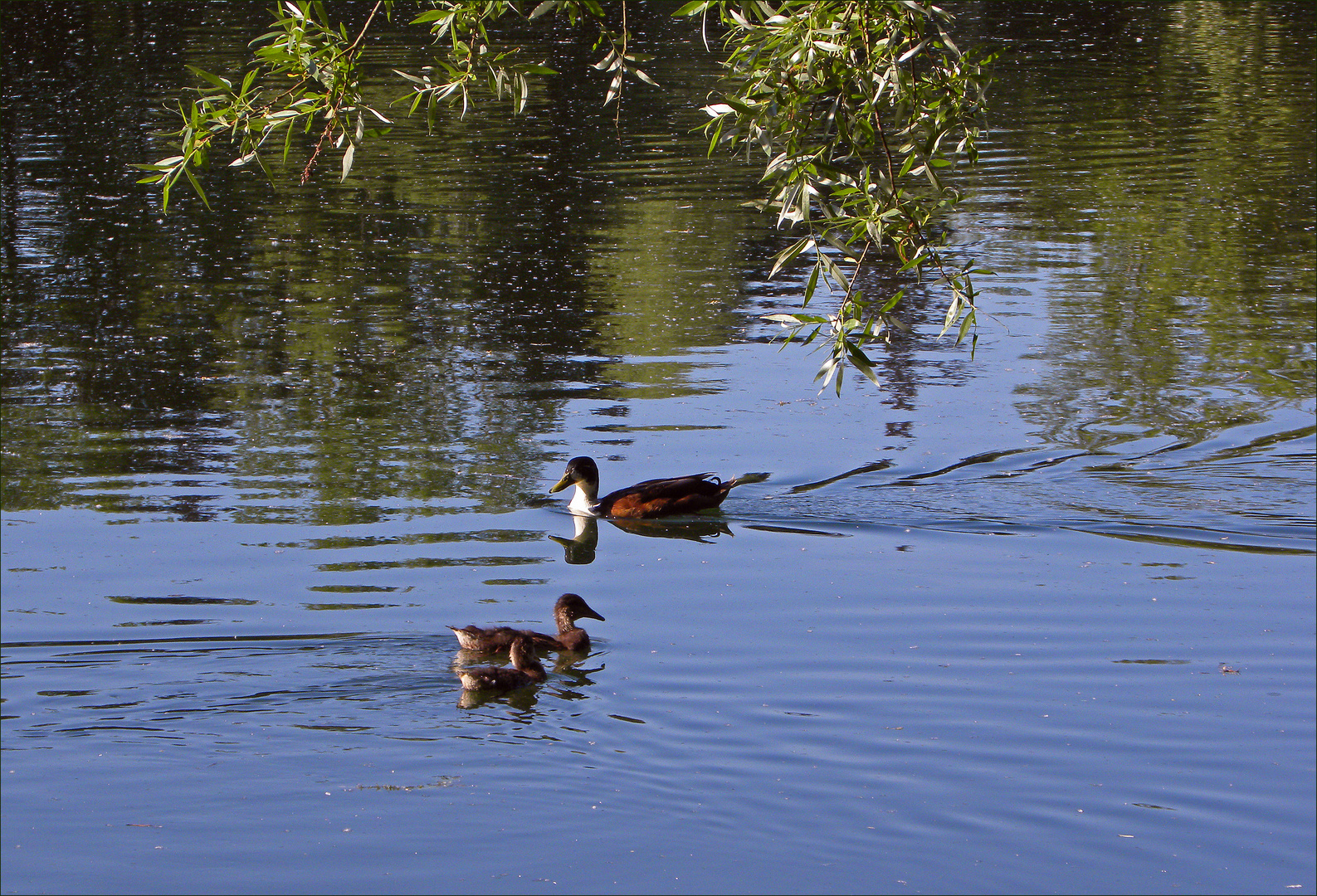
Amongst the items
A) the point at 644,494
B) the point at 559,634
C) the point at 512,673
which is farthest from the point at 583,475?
the point at 512,673

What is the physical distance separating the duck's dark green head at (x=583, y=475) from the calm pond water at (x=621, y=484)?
0.33 m

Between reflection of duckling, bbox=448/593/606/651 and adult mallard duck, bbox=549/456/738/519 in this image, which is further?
adult mallard duck, bbox=549/456/738/519

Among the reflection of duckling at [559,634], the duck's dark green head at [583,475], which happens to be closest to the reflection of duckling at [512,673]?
the reflection of duckling at [559,634]

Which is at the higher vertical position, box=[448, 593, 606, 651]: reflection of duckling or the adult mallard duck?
the adult mallard duck

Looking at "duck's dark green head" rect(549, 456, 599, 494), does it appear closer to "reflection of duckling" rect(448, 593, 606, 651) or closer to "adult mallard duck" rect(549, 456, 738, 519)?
"adult mallard duck" rect(549, 456, 738, 519)

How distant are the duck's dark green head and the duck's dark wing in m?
0.14

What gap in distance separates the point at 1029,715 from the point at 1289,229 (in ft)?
46.3

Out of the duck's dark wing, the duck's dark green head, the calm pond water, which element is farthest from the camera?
the duck's dark green head

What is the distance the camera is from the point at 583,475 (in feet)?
36.6

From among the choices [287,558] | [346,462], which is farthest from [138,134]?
[287,558]

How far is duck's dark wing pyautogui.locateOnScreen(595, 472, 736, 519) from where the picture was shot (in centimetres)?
1073

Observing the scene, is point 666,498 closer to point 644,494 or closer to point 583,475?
point 644,494

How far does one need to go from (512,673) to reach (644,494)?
10.4 ft

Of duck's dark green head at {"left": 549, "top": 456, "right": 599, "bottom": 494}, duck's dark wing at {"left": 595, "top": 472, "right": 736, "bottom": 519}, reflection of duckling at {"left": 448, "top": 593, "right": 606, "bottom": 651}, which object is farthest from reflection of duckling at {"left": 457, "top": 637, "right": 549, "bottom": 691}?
duck's dark green head at {"left": 549, "top": 456, "right": 599, "bottom": 494}
